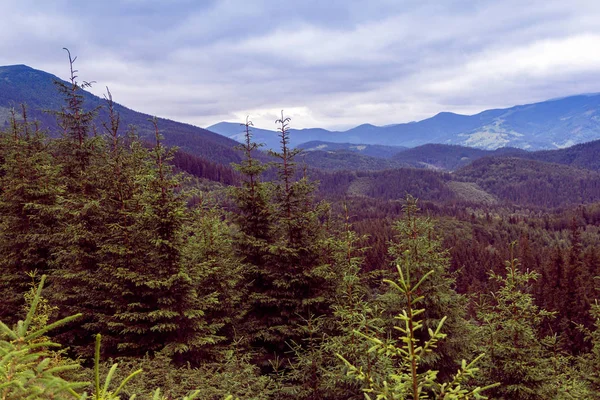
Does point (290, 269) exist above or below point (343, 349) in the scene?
above

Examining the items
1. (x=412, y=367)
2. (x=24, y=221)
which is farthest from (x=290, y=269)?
(x=24, y=221)

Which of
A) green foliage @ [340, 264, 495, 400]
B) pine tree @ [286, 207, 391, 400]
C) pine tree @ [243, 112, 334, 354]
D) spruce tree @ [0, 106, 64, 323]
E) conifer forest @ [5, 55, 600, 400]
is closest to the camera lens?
green foliage @ [340, 264, 495, 400]

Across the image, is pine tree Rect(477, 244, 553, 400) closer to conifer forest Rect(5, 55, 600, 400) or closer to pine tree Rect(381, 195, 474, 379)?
conifer forest Rect(5, 55, 600, 400)

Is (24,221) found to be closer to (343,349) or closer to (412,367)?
(343,349)

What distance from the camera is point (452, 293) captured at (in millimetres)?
14531

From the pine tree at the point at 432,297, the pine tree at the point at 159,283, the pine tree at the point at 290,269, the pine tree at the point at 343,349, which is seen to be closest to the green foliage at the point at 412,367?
the pine tree at the point at 343,349

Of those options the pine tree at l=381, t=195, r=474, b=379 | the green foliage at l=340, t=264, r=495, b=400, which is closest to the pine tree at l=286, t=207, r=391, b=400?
the pine tree at l=381, t=195, r=474, b=379

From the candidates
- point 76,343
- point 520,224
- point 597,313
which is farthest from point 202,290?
point 520,224

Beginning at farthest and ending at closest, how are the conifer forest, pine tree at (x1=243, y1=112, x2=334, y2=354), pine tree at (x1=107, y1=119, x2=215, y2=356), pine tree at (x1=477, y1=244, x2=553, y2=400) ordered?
pine tree at (x1=243, y1=112, x2=334, y2=354), pine tree at (x1=107, y1=119, x2=215, y2=356), the conifer forest, pine tree at (x1=477, y1=244, x2=553, y2=400)

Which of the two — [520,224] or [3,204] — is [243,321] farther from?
[520,224]

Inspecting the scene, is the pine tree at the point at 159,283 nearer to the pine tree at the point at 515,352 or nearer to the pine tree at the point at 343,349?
the pine tree at the point at 343,349

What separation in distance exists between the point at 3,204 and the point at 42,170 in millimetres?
2210

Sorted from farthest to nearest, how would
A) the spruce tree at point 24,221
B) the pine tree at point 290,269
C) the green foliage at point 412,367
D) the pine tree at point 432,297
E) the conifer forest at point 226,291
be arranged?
the spruce tree at point 24,221 < the pine tree at point 290,269 < the pine tree at point 432,297 < the conifer forest at point 226,291 < the green foliage at point 412,367

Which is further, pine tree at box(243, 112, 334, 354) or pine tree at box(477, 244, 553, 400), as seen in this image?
pine tree at box(243, 112, 334, 354)
